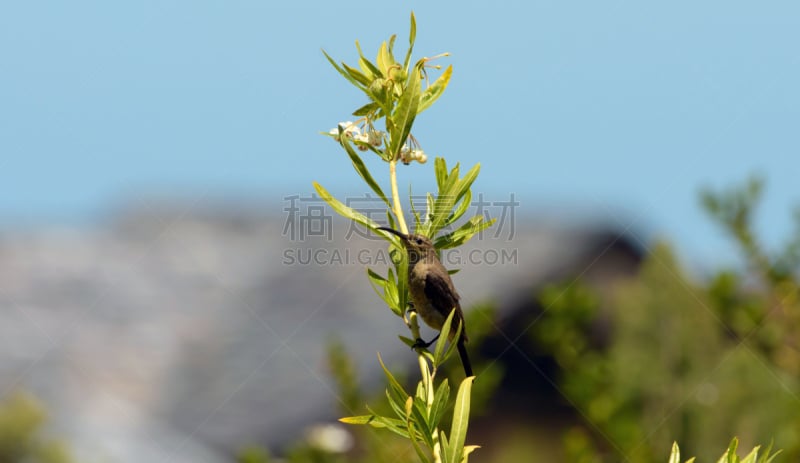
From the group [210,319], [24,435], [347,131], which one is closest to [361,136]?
[347,131]

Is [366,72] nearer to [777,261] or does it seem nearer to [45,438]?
[45,438]

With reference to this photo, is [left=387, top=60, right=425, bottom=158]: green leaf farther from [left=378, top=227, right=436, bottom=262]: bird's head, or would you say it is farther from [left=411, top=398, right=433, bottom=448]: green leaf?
[left=411, top=398, right=433, bottom=448]: green leaf

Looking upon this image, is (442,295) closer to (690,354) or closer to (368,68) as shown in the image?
(368,68)

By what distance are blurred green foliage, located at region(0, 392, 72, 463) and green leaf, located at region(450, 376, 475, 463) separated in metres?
2.71

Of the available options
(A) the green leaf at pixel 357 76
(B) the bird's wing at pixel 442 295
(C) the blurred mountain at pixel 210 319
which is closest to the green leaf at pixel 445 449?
(A) the green leaf at pixel 357 76

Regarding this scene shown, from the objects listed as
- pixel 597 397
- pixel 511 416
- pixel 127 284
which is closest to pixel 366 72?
pixel 597 397

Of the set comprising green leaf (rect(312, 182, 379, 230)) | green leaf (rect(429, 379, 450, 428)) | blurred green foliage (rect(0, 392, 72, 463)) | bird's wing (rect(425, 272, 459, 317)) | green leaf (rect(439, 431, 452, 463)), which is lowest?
blurred green foliage (rect(0, 392, 72, 463))

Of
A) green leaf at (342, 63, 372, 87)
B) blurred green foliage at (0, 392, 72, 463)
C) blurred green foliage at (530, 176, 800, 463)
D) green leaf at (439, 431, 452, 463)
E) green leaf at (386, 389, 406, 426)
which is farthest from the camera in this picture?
blurred green foliage at (530, 176, 800, 463)

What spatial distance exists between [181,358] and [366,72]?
7657 mm

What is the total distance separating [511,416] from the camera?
7.41 meters

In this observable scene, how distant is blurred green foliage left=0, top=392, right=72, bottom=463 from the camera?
3.62 m

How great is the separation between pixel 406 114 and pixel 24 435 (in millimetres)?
2725

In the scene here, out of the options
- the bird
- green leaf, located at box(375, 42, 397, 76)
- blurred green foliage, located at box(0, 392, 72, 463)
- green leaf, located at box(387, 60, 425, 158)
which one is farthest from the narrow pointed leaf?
blurred green foliage, located at box(0, 392, 72, 463)

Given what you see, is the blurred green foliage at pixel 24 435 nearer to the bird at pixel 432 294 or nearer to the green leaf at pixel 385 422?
the bird at pixel 432 294
